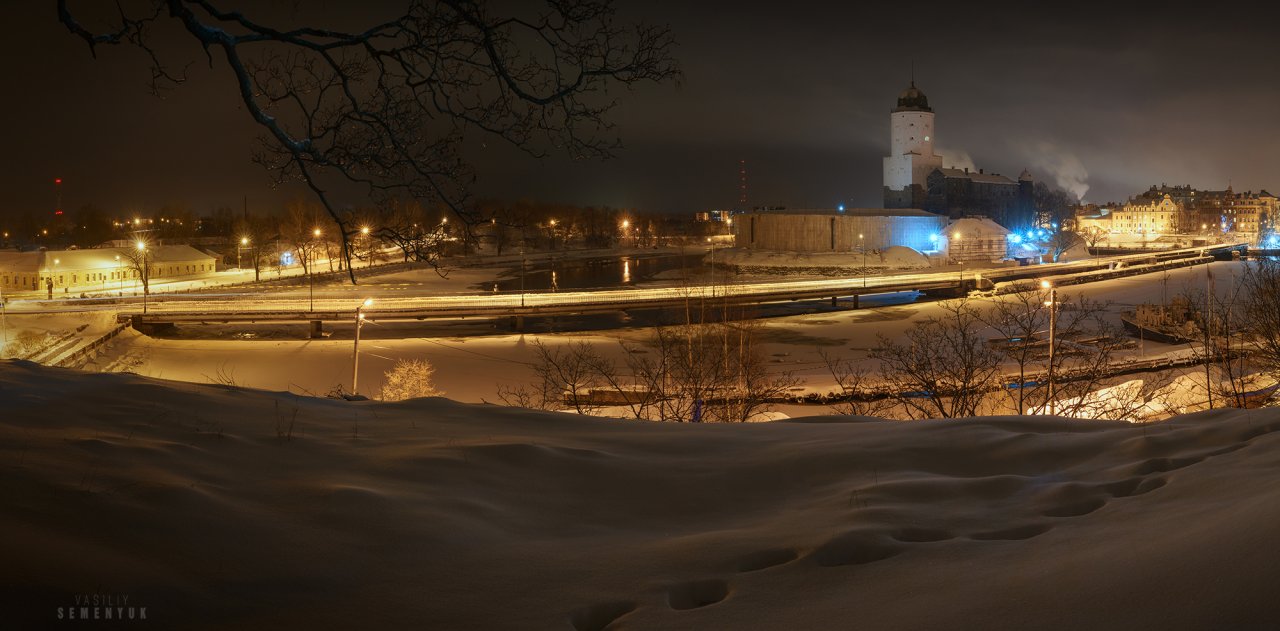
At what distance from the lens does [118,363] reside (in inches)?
1344

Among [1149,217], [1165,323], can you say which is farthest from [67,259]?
[1149,217]

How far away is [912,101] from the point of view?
371 feet

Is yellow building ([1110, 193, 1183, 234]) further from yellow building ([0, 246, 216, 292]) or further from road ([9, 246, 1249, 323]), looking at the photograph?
yellow building ([0, 246, 216, 292])

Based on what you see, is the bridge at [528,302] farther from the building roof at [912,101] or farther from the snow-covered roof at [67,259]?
the building roof at [912,101]

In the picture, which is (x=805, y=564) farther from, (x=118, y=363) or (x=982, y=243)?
(x=982, y=243)

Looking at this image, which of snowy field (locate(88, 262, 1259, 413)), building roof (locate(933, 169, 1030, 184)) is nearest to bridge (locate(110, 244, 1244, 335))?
snowy field (locate(88, 262, 1259, 413))

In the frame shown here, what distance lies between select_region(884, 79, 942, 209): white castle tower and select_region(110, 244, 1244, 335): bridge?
44.5 m

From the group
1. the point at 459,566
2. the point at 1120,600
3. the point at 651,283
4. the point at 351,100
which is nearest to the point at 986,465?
the point at 1120,600

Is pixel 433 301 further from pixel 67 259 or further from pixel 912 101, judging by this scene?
pixel 912 101

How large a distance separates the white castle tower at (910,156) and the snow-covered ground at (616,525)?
105682 mm

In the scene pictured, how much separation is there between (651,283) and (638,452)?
62742mm

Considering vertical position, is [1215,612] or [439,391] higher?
[1215,612]

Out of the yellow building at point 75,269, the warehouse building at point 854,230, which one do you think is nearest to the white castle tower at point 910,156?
the warehouse building at point 854,230

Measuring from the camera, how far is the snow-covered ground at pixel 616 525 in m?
3.03
